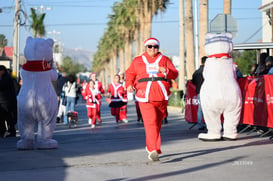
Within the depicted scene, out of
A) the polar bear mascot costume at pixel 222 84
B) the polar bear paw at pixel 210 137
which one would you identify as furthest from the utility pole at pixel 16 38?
the polar bear mascot costume at pixel 222 84

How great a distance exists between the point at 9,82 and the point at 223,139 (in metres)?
5.97

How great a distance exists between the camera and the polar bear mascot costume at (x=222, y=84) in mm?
11359

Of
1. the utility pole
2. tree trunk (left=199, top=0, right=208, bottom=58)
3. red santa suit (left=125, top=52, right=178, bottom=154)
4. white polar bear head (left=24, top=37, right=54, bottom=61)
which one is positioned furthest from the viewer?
the utility pole

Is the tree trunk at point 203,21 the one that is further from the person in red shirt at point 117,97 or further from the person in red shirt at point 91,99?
the person in red shirt at point 91,99

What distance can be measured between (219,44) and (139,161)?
3.62 meters

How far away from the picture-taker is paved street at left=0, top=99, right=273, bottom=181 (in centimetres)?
744

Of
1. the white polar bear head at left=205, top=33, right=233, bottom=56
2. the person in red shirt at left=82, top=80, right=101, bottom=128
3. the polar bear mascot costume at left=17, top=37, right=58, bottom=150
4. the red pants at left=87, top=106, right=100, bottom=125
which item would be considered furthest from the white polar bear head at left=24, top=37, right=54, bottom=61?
the person in red shirt at left=82, top=80, right=101, bottom=128

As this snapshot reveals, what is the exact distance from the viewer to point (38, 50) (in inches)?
438

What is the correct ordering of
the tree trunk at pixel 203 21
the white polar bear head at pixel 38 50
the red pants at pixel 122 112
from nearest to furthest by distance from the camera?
the white polar bear head at pixel 38 50
the red pants at pixel 122 112
the tree trunk at pixel 203 21

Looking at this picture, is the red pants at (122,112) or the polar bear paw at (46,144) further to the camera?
the red pants at (122,112)

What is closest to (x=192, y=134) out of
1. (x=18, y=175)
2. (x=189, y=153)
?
(x=189, y=153)

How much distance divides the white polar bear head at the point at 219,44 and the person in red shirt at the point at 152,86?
86.5 inches

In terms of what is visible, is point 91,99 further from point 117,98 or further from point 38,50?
point 38,50

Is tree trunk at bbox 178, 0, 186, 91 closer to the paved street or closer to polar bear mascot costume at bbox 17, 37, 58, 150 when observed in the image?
the paved street
